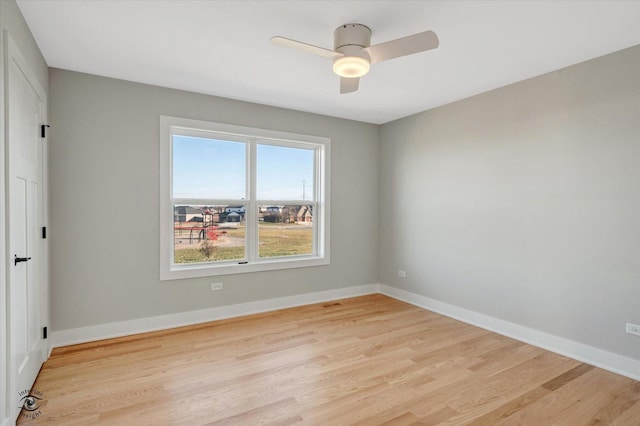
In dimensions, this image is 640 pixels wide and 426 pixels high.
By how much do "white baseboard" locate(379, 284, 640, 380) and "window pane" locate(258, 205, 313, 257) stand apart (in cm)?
170

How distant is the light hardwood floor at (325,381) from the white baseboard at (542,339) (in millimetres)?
106

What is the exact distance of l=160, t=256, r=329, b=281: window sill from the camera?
3.66m

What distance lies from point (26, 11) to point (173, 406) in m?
2.81

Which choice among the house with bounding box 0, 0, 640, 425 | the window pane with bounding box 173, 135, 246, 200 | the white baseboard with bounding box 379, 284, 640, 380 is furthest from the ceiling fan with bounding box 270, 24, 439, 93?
the white baseboard with bounding box 379, 284, 640, 380

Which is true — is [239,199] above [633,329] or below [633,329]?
above

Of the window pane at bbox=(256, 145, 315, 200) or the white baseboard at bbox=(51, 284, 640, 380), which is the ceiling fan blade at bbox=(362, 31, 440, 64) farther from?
the white baseboard at bbox=(51, 284, 640, 380)

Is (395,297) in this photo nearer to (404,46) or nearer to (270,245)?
(270,245)

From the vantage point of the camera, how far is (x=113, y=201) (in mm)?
3352

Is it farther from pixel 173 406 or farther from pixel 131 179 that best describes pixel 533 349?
pixel 131 179

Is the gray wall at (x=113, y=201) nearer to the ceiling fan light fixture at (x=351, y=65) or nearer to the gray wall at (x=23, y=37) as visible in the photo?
the gray wall at (x=23, y=37)

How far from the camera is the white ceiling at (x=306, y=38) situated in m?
2.16

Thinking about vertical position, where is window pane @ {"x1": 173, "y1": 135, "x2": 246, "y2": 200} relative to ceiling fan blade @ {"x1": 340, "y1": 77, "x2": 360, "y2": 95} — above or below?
below

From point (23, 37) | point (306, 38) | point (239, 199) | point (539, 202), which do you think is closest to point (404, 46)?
point (306, 38)

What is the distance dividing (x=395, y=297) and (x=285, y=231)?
189cm
